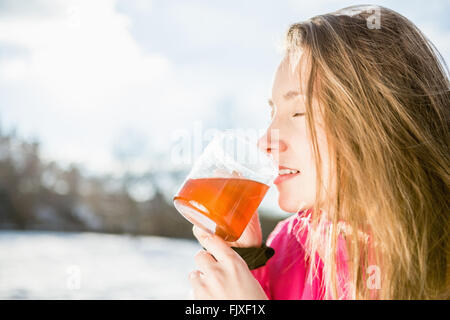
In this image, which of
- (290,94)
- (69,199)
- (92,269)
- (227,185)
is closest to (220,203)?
(227,185)

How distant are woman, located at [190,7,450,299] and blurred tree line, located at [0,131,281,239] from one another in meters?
6.31

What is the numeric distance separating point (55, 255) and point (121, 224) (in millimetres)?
3391

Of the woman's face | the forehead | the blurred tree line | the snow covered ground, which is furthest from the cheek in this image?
the blurred tree line

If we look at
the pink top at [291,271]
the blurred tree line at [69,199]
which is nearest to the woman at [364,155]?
the pink top at [291,271]

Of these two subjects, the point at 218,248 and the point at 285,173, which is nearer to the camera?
the point at 218,248

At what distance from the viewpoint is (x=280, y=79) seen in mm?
991

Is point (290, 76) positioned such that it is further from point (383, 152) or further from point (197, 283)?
point (197, 283)

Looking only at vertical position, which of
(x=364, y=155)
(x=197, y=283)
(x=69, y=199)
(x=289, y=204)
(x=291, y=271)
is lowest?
(x=69, y=199)

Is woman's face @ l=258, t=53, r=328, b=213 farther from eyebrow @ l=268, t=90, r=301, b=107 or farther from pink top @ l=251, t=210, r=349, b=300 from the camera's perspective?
pink top @ l=251, t=210, r=349, b=300

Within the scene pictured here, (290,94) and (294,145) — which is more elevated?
(290,94)

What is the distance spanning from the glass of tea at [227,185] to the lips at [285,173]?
24 mm

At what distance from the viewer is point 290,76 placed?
98 cm

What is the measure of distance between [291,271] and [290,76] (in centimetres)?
62

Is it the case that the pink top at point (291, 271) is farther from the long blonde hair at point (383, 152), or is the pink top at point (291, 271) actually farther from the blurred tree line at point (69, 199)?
the blurred tree line at point (69, 199)
